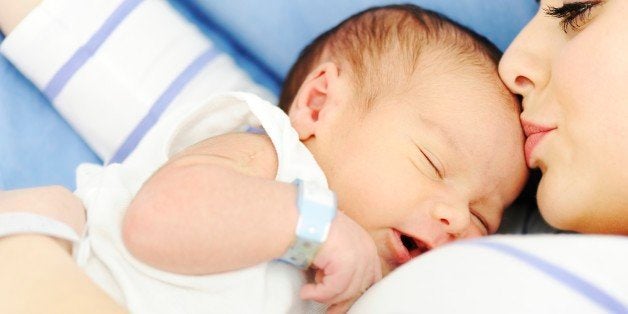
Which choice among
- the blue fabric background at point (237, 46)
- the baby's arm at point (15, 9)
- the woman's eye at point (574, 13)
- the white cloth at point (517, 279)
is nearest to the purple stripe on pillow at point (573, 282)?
the white cloth at point (517, 279)

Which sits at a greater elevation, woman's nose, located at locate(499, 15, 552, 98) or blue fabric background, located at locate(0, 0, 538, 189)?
A: woman's nose, located at locate(499, 15, 552, 98)

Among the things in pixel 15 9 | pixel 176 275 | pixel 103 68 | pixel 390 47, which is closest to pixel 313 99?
pixel 390 47

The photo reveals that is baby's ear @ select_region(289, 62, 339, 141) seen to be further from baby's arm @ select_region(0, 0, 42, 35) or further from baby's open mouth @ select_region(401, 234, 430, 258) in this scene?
baby's arm @ select_region(0, 0, 42, 35)

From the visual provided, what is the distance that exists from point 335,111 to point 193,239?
0.38 m

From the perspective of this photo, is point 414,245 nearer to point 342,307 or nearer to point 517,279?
point 342,307

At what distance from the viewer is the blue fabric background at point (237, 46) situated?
1410 millimetres

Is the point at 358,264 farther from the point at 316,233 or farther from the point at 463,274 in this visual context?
the point at 463,274

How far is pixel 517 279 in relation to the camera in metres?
0.68

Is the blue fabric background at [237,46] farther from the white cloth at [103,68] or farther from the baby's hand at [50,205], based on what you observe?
the baby's hand at [50,205]

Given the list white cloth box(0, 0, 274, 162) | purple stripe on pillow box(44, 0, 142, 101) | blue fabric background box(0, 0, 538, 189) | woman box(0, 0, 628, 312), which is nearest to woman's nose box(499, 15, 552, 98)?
woman box(0, 0, 628, 312)

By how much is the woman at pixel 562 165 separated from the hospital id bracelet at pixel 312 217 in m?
0.10

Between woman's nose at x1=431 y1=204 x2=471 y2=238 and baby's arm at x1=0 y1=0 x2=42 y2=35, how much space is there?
1.02 metres

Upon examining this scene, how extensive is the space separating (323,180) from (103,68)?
2.19ft

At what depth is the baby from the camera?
2.82ft
